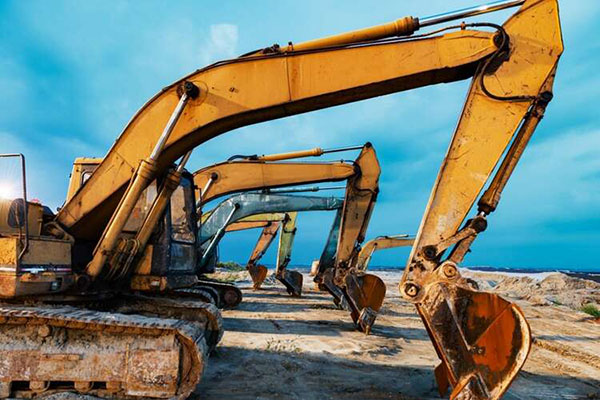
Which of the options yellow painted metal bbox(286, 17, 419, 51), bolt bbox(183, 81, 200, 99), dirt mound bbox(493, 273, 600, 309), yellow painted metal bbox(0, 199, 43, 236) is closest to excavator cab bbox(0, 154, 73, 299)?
yellow painted metal bbox(0, 199, 43, 236)

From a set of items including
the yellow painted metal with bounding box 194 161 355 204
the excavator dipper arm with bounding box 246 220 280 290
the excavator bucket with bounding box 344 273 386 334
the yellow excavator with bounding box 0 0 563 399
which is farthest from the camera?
the excavator dipper arm with bounding box 246 220 280 290

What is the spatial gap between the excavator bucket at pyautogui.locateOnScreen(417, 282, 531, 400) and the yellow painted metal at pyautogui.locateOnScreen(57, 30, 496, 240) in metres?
2.17

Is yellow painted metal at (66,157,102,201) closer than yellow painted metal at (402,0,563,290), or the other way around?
yellow painted metal at (402,0,563,290)

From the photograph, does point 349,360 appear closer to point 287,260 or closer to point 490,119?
point 490,119

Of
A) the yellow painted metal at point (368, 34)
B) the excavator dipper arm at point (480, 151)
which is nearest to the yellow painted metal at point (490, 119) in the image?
the excavator dipper arm at point (480, 151)

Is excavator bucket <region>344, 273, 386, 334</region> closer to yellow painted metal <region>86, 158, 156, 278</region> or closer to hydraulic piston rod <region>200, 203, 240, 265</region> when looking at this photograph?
hydraulic piston rod <region>200, 203, 240, 265</region>

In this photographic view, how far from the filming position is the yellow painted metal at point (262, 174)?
10.6 m

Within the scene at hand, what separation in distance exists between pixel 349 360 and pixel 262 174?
18.7ft

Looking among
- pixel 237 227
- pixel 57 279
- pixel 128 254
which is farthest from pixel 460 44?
pixel 237 227

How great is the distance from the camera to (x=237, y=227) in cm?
1822

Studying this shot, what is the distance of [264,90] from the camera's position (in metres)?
4.64

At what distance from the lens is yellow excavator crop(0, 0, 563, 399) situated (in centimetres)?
368

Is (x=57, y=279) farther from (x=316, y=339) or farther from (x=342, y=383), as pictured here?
(x=316, y=339)

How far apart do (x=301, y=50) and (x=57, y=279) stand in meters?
3.63
